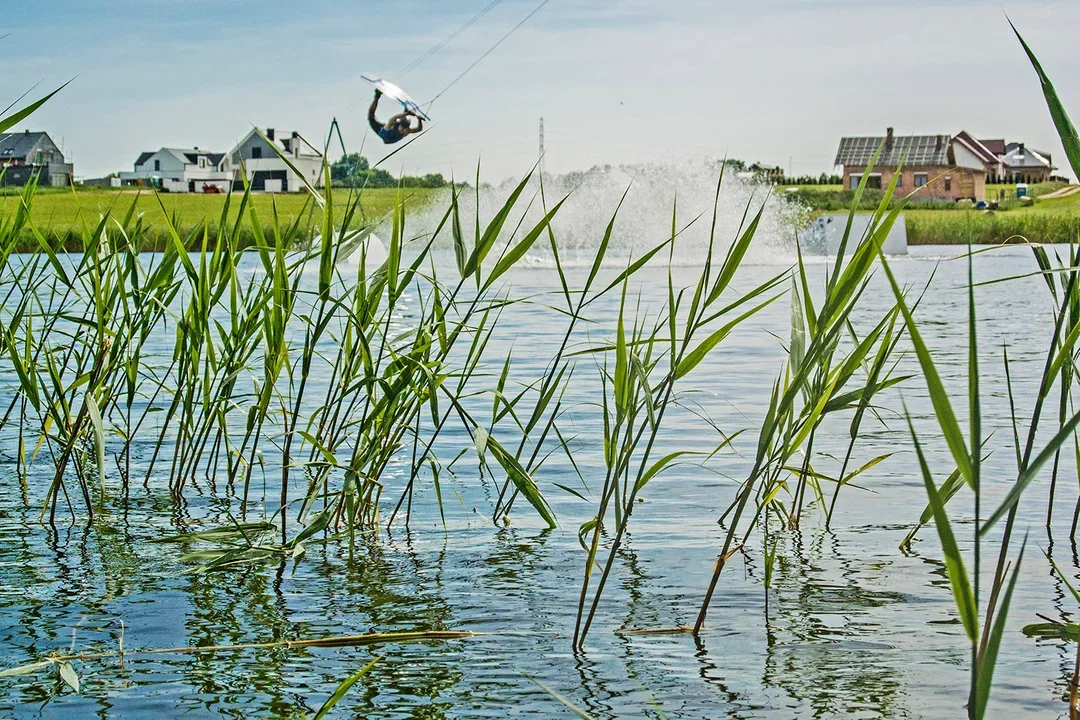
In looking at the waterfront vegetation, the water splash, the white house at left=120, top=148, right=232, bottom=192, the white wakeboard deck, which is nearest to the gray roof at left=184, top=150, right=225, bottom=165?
the white house at left=120, top=148, right=232, bottom=192

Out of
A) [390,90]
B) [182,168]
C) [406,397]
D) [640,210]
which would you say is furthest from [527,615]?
[182,168]

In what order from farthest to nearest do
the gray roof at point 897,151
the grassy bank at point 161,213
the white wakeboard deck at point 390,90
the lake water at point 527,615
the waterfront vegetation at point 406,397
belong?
the gray roof at point 897,151, the white wakeboard deck at point 390,90, the grassy bank at point 161,213, the lake water at point 527,615, the waterfront vegetation at point 406,397

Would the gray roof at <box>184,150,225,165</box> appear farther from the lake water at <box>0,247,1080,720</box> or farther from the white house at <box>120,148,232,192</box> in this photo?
the lake water at <box>0,247,1080,720</box>

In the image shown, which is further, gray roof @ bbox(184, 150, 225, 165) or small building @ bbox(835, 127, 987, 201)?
gray roof @ bbox(184, 150, 225, 165)

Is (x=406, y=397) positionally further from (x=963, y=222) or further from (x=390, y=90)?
(x=963, y=222)

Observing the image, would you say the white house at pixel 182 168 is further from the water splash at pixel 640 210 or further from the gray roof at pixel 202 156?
the water splash at pixel 640 210

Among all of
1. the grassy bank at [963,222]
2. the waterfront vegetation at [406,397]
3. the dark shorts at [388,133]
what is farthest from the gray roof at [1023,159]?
the waterfront vegetation at [406,397]

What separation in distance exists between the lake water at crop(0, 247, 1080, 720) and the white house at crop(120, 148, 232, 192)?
103 meters

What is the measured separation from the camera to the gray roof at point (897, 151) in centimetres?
8176

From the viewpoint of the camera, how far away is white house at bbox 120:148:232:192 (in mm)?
105250

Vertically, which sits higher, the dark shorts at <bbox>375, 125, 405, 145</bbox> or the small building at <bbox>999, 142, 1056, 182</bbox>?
the small building at <bbox>999, 142, 1056, 182</bbox>

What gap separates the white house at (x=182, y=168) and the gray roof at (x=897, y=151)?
5441cm

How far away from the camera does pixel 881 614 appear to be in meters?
3.60

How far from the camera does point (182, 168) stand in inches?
4225
